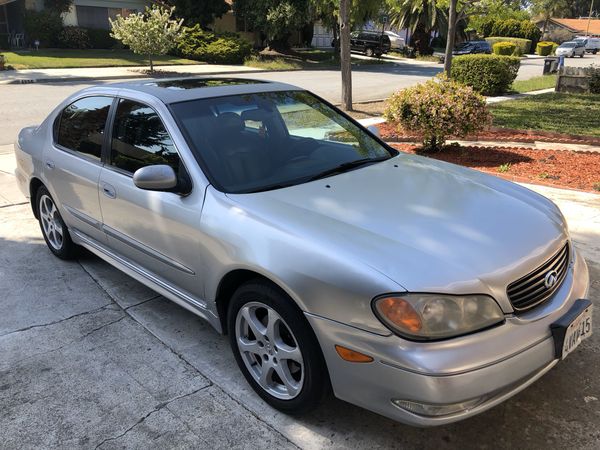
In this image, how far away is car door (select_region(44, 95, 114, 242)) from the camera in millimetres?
3873

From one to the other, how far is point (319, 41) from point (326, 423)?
50.1 meters

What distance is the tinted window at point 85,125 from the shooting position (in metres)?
3.90

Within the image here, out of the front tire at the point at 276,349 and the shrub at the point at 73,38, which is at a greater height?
the shrub at the point at 73,38

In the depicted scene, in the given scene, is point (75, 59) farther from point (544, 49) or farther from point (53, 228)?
point (544, 49)

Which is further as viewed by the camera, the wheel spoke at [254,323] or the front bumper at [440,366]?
the wheel spoke at [254,323]

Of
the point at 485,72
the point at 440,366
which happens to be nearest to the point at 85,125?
the point at 440,366

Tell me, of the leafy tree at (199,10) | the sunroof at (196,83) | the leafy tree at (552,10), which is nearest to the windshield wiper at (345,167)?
the sunroof at (196,83)

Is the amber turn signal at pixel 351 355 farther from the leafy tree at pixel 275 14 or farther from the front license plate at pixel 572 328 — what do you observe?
the leafy tree at pixel 275 14

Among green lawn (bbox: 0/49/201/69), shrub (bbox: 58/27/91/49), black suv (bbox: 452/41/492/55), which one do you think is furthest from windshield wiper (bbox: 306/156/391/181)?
black suv (bbox: 452/41/492/55)

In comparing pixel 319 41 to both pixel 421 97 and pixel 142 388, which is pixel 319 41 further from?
pixel 142 388

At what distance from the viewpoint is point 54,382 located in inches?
120

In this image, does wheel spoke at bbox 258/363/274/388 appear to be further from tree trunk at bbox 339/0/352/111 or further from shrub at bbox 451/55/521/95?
shrub at bbox 451/55/521/95

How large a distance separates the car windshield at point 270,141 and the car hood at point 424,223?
0.60 feet

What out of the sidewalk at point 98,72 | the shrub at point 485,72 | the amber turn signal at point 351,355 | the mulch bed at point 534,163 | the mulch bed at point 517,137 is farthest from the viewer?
the sidewalk at point 98,72
